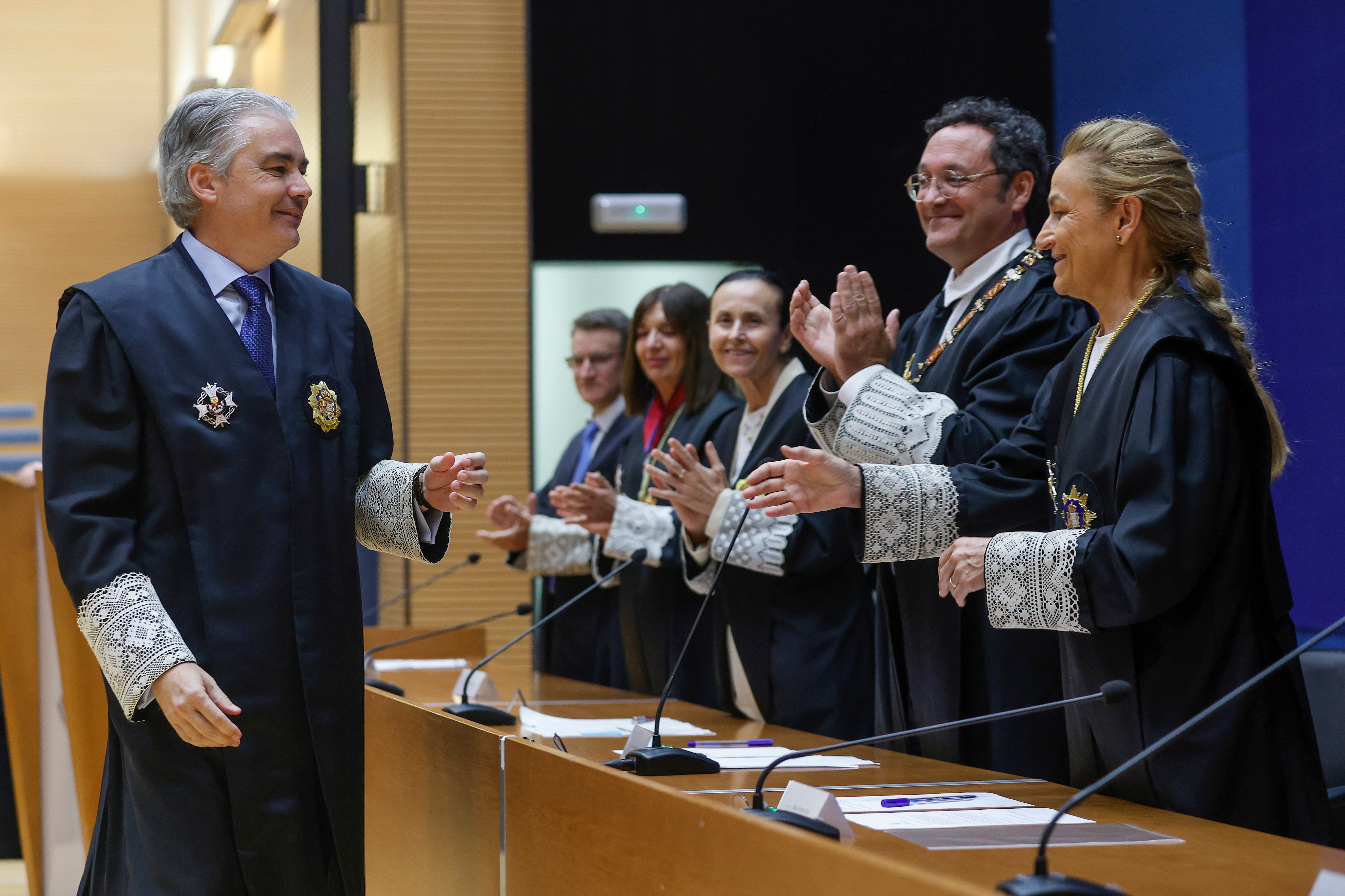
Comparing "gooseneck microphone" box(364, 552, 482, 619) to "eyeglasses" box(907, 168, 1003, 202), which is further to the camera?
"gooseneck microphone" box(364, 552, 482, 619)

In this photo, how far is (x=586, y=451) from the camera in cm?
483

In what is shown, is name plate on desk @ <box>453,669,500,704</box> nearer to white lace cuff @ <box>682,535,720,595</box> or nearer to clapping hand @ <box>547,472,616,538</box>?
white lace cuff @ <box>682,535,720,595</box>

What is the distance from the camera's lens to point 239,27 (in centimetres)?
469

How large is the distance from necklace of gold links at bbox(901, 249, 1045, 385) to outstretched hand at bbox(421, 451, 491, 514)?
3.52 ft

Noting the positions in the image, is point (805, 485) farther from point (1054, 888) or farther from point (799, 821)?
point (1054, 888)

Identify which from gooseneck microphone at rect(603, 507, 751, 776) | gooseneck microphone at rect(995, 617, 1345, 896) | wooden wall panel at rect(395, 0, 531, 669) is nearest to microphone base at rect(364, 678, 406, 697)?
gooseneck microphone at rect(603, 507, 751, 776)

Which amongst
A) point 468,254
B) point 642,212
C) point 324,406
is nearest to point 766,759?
point 324,406

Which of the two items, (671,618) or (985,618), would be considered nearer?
(985,618)

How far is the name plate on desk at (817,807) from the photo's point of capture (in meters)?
1.48

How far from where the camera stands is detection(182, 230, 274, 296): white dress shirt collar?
2.06 m

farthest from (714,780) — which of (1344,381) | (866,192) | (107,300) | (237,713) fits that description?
(866,192)

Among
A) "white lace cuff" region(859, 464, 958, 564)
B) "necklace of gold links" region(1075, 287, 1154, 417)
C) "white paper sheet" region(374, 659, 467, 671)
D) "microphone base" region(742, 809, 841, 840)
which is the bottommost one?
"white paper sheet" region(374, 659, 467, 671)

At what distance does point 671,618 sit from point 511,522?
2.71ft

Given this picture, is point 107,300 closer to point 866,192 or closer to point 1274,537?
point 1274,537
